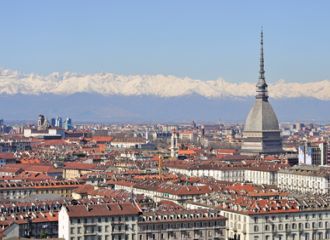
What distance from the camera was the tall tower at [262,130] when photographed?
164 metres

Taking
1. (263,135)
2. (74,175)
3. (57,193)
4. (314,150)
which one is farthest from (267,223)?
(263,135)

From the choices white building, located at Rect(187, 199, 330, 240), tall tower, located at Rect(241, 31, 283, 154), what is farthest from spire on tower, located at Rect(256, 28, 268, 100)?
white building, located at Rect(187, 199, 330, 240)

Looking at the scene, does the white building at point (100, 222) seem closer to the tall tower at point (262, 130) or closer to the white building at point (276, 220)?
the white building at point (276, 220)

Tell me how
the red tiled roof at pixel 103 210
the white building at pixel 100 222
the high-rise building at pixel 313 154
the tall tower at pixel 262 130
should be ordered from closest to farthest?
the white building at pixel 100 222 < the red tiled roof at pixel 103 210 < the high-rise building at pixel 313 154 < the tall tower at pixel 262 130

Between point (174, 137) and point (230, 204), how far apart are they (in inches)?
3898

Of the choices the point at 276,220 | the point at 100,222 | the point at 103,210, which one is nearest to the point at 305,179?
the point at 276,220

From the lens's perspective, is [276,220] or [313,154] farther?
[313,154]

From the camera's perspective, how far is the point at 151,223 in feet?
223

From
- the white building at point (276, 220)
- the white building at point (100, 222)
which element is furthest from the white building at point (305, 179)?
the white building at point (100, 222)

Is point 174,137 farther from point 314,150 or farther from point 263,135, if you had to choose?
point 314,150

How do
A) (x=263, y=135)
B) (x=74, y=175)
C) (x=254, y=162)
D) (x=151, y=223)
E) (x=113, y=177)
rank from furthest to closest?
(x=263, y=135) < (x=254, y=162) < (x=74, y=175) < (x=113, y=177) < (x=151, y=223)

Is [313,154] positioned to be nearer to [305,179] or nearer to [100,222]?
[305,179]

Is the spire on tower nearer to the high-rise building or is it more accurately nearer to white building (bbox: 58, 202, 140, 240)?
the high-rise building

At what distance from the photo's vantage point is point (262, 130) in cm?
16338
